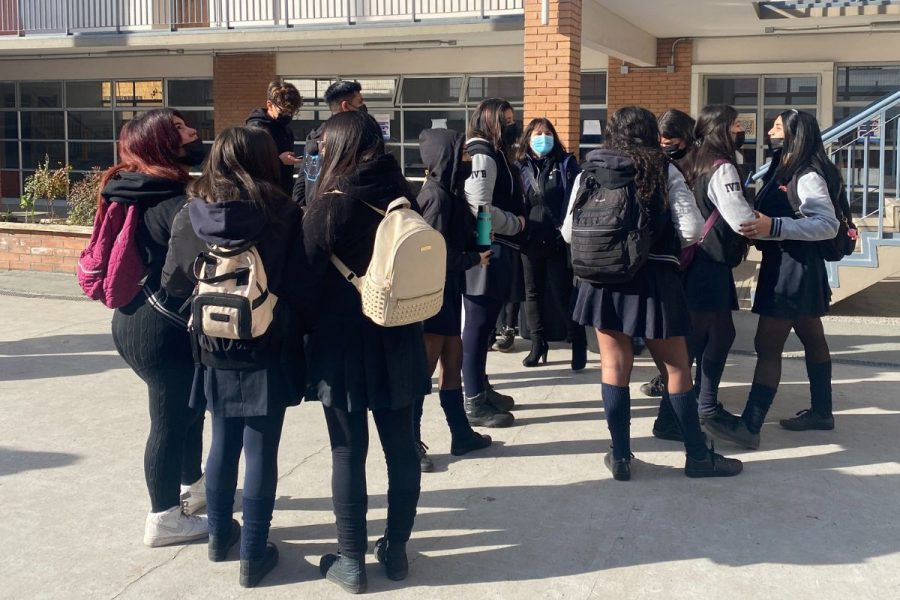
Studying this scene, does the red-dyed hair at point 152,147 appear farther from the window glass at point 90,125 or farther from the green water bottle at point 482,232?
the window glass at point 90,125

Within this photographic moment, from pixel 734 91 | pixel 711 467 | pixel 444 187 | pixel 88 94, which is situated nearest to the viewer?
pixel 444 187

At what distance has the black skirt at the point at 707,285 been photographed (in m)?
5.19

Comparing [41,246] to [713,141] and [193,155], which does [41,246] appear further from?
[713,141]

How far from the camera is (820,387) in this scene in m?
5.49

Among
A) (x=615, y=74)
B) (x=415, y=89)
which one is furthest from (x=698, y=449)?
(x=415, y=89)

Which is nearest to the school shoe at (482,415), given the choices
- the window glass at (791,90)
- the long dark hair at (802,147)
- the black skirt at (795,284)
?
the black skirt at (795,284)

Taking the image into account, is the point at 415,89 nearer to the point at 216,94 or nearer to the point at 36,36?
the point at 216,94

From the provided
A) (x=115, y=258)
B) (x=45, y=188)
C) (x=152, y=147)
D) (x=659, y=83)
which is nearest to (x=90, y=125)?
(x=45, y=188)

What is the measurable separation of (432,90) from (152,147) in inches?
494

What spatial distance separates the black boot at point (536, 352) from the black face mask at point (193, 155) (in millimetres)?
3501

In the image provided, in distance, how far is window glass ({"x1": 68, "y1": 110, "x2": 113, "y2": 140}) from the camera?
18.7 m

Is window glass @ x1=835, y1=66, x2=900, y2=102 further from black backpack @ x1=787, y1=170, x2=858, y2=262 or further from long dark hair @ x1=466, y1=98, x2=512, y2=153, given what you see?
long dark hair @ x1=466, y1=98, x2=512, y2=153

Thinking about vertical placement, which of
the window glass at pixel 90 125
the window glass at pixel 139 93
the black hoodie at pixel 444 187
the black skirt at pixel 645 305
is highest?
the window glass at pixel 139 93

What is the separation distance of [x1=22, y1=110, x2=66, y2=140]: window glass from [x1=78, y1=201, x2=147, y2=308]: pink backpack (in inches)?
663
